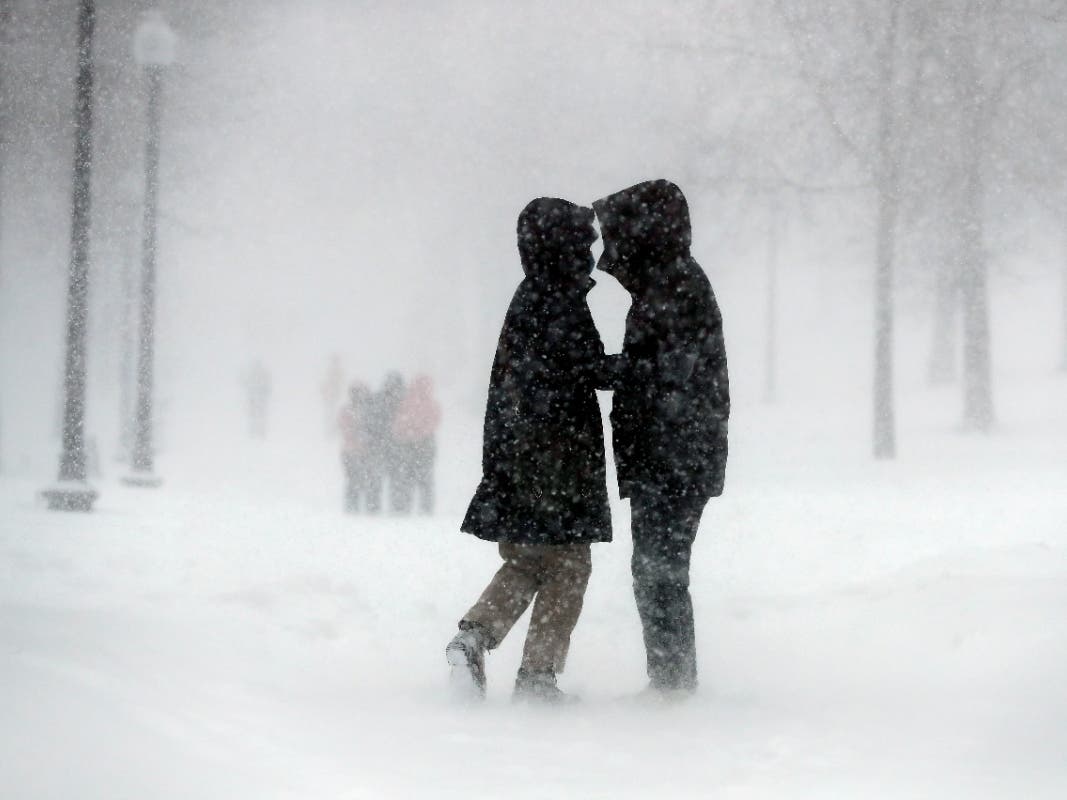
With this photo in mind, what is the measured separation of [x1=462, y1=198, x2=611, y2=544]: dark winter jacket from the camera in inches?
158

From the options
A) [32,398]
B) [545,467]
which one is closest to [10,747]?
[545,467]

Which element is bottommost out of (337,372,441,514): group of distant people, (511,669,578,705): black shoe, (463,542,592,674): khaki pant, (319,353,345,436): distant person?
(511,669,578,705): black shoe

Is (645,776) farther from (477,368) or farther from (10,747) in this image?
(477,368)

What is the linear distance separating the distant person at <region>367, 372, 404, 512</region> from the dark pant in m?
8.35

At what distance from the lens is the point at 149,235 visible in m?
13.8

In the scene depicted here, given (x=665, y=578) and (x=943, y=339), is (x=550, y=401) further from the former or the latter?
(x=943, y=339)

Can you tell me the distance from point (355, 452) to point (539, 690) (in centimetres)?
871

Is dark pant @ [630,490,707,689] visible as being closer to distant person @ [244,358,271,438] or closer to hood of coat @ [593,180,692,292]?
hood of coat @ [593,180,692,292]

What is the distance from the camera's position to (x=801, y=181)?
15.1m

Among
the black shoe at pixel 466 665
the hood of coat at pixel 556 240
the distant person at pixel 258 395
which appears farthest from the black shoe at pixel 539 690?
the distant person at pixel 258 395

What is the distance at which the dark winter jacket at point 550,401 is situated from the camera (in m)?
4.00

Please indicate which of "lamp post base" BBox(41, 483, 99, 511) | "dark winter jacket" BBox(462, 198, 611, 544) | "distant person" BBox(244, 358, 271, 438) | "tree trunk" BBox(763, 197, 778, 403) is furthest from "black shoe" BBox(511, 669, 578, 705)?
"distant person" BBox(244, 358, 271, 438)

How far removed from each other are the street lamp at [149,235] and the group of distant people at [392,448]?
2515mm

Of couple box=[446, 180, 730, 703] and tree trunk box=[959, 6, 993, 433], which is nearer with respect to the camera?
couple box=[446, 180, 730, 703]
